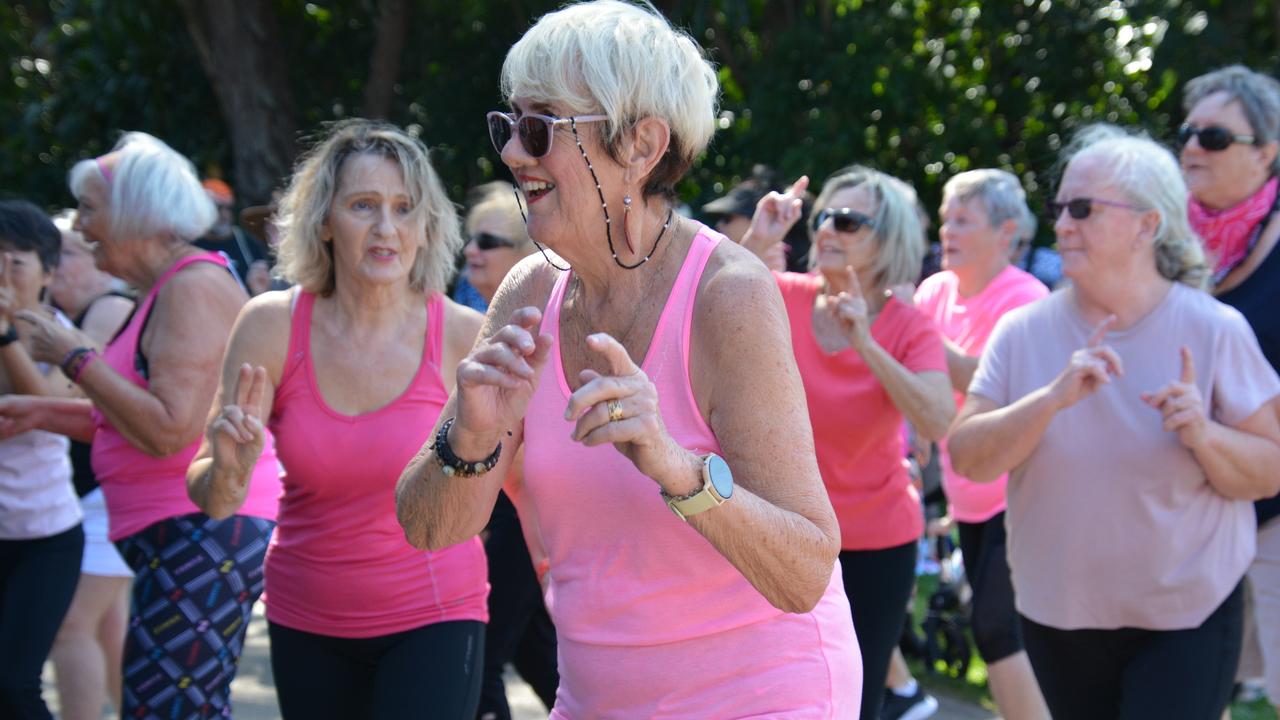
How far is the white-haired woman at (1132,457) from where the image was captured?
11.4 feet

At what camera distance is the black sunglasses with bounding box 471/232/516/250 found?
5477 mm

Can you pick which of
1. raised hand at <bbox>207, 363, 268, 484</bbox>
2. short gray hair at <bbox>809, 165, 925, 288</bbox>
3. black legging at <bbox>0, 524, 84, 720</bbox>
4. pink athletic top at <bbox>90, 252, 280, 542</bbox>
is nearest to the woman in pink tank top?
raised hand at <bbox>207, 363, 268, 484</bbox>

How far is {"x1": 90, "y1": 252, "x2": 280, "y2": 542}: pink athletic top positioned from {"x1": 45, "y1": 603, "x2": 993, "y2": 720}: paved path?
216cm

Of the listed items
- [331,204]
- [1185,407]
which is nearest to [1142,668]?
[1185,407]

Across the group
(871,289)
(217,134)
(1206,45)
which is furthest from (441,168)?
(871,289)

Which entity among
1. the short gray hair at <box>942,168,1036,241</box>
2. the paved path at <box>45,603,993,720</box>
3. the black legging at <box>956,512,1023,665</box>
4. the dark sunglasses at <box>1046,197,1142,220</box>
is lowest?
the paved path at <box>45,603,993,720</box>

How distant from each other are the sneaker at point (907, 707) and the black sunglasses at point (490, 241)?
8.49 ft

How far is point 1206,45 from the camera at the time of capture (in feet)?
32.5

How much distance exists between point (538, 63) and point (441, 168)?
10.9 meters

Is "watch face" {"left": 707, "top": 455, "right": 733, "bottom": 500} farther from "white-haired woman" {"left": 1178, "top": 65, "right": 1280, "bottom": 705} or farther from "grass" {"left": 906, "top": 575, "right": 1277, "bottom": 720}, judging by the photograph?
"grass" {"left": 906, "top": 575, "right": 1277, "bottom": 720}

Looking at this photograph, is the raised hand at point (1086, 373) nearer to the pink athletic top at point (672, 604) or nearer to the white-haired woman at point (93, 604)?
the pink athletic top at point (672, 604)

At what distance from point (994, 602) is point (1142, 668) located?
5.58 ft

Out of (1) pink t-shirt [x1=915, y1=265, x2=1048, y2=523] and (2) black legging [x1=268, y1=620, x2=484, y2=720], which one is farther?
(1) pink t-shirt [x1=915, y1=265, x2=1048, y2=523]

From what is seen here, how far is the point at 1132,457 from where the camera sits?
139 inches
